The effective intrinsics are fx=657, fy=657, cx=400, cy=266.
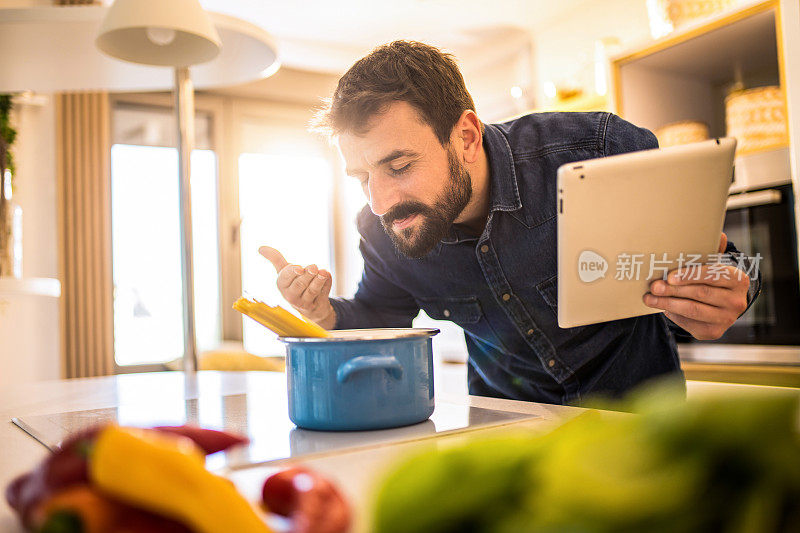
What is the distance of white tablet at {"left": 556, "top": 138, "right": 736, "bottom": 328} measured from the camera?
85cm

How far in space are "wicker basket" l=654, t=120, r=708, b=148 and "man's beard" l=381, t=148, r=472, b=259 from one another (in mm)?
1586

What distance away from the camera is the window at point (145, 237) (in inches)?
175

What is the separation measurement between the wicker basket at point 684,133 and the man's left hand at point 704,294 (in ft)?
5.83

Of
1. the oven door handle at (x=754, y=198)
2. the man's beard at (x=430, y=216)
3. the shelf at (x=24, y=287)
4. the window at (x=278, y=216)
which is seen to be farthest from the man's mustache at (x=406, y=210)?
the window at (x=278, y=216)

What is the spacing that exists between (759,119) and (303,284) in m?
1.94

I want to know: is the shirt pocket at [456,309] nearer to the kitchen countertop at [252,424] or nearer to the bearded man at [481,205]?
the bearded man at [481,205]

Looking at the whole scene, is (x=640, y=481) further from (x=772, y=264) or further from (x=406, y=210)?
(x=772, y=264)

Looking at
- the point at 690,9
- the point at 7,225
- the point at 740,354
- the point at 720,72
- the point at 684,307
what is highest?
the point at 690,9

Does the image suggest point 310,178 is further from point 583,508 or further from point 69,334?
point 583,508

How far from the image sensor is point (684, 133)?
8.63ft

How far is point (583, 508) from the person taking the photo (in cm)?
22

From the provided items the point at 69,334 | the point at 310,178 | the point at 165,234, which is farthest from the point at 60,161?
the point at 310,178

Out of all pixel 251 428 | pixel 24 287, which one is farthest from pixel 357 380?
pixel 24 287

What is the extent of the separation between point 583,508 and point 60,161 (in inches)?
179
